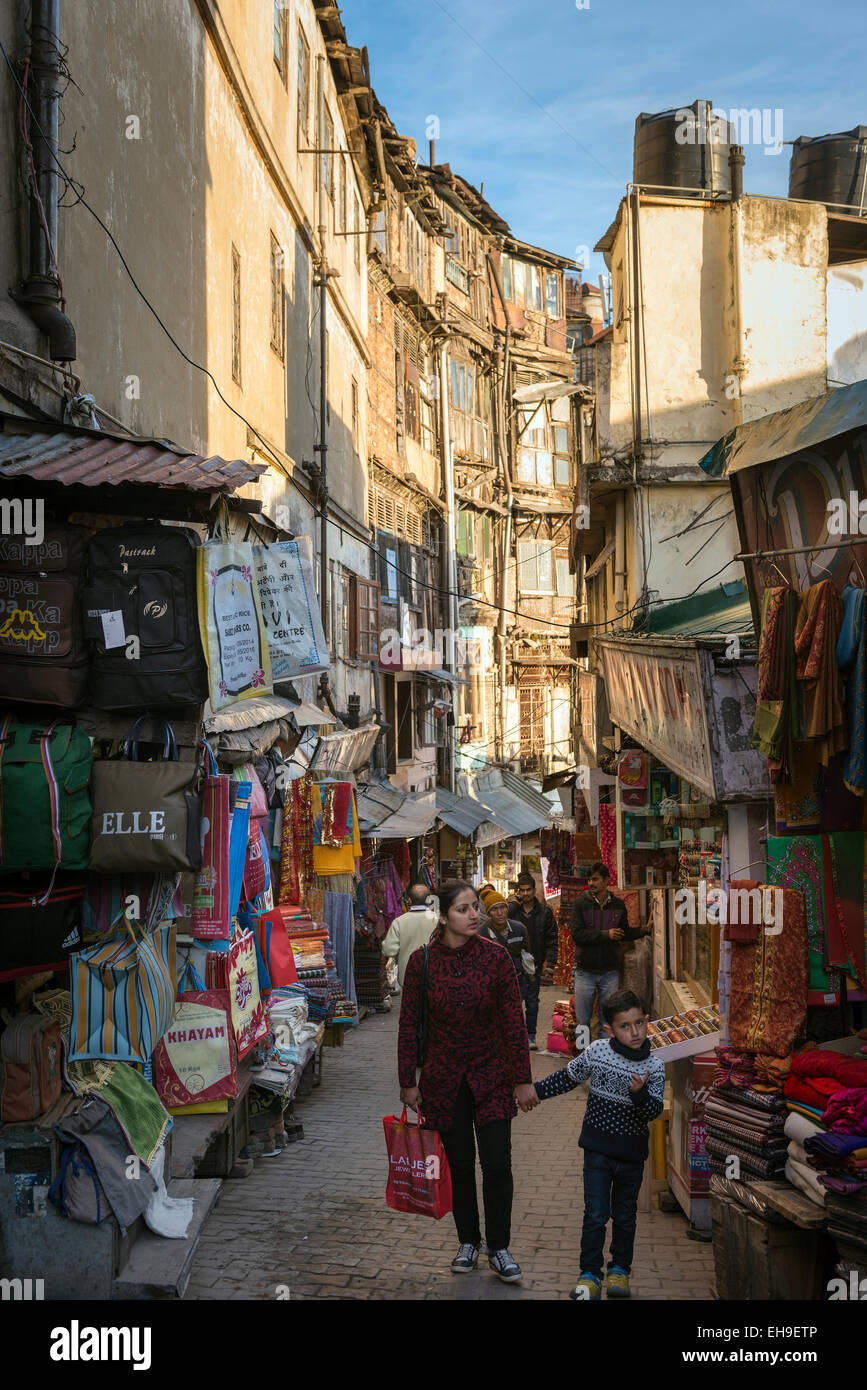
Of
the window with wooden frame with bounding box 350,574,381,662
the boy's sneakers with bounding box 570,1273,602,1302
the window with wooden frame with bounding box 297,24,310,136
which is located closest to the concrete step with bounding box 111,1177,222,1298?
the boy's sneakers with bounding box 570,1273,602,1302

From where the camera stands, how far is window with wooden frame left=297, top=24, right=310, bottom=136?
16.3m

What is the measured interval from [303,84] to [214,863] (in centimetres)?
1305

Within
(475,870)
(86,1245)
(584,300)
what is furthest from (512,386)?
(86,1245)

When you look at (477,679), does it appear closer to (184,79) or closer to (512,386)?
(512,386)

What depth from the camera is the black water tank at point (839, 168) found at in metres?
18.5

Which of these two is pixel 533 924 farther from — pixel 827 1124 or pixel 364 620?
pixel 364 620

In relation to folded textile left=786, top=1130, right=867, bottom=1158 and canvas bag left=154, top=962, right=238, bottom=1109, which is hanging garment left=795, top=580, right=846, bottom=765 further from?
canvas bag left=154, top=962, right=238, bottom=1109

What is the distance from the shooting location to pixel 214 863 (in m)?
7.37

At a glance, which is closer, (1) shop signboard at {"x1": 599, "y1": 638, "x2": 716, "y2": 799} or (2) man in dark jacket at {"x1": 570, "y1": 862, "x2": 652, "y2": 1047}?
(1) shop signboard at {"x1": 599, "y1": 638, "x2": 716, "y2": 799}

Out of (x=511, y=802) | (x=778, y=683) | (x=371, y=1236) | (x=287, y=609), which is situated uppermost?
(x=287, y=609)

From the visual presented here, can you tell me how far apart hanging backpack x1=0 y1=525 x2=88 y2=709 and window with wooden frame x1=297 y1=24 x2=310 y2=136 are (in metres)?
12.5

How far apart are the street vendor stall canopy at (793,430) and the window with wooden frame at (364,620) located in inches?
520

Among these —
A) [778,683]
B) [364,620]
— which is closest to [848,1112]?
[778,683]

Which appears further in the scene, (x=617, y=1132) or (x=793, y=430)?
(x=793, y=430)
